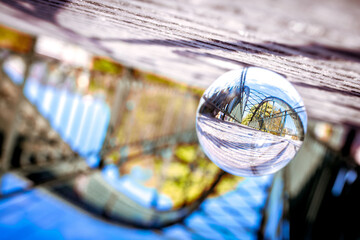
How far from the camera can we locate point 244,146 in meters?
1.04

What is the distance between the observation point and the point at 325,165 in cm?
334

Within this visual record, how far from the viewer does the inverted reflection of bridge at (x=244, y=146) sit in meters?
1.01

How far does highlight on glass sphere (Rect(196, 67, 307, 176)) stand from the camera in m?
0.97

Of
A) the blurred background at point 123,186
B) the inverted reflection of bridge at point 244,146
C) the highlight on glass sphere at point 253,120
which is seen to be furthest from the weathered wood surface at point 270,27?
the blurred background at point 123,186

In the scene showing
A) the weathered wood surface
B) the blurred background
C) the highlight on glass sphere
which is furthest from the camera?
the blurred background

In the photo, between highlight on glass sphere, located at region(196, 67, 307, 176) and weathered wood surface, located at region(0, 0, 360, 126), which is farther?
highlight on glass sphere, located at region(196, 67, 307, 176)

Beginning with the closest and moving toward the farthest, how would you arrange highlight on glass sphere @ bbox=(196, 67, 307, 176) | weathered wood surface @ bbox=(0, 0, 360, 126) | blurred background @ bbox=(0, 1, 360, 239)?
weathered wood surface @ bbox=(0, 0, 360, 126), highlight on glass sphere @ bbox=(196, 67, 307, 176), blurred background @ bbox=(0, 1, 360, 239)

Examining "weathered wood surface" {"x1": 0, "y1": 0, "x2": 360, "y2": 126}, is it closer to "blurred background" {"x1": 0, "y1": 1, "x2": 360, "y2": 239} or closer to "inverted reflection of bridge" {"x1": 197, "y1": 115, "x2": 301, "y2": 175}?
"inverted reflection of bridge" {"x1": 197, "y1": 115, "x2": 301, "y2": 175}

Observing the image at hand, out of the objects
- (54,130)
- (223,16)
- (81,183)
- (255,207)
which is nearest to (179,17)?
(223,16)

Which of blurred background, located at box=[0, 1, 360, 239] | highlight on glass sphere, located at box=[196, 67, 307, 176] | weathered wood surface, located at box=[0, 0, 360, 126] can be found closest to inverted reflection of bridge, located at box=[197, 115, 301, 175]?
highlight on glass sphere, located at box=[196, 67, 307, 176]

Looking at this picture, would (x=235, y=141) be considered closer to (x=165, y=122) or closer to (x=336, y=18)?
(x=336, y=18)

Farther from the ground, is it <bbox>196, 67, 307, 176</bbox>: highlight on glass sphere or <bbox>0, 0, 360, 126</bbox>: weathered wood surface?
<bbox>0, 0, 360, 126</bbox>: weathered wood surface

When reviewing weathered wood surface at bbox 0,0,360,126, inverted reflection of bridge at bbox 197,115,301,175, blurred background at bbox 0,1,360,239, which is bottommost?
blurred background at bbox 0,1,360,239

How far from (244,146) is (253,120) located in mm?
129
